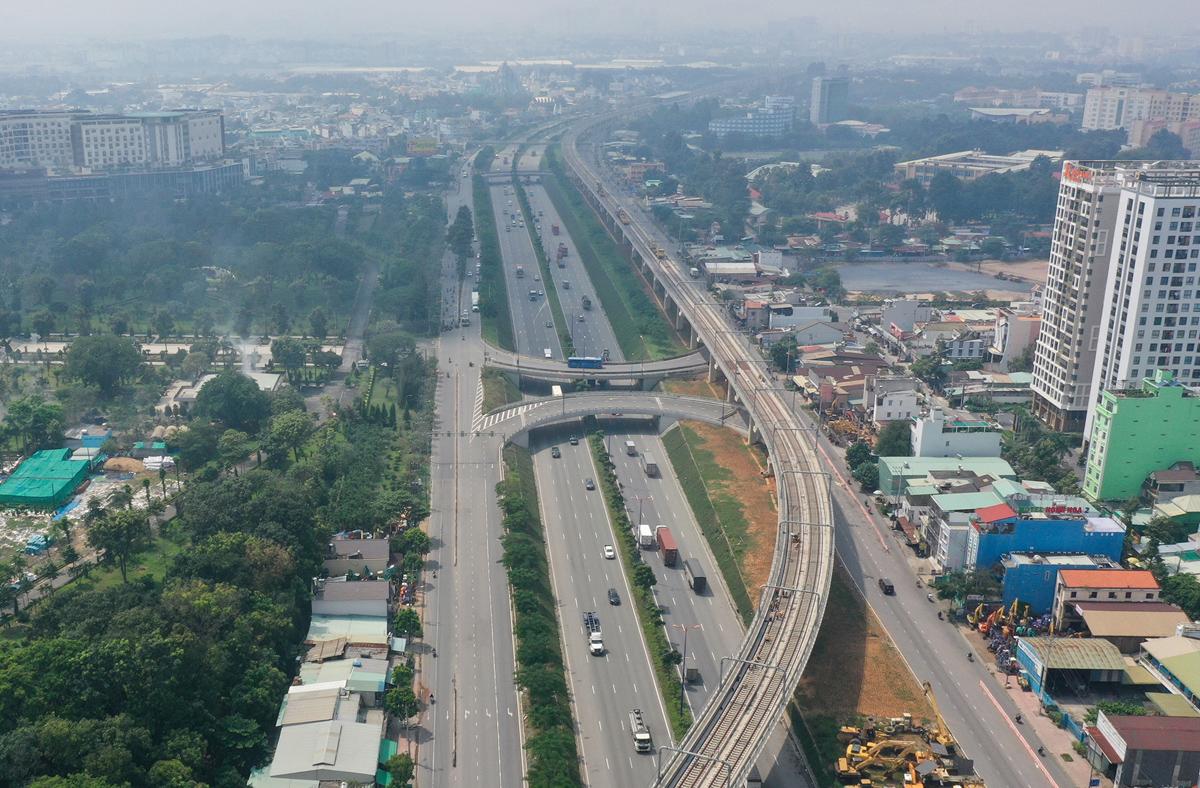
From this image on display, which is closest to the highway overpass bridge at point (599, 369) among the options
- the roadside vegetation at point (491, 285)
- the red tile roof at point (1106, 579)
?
the roadside vegetation at point (491, 285)

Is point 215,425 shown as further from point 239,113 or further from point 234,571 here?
point 239,113

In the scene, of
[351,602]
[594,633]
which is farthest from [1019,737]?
[351,602]

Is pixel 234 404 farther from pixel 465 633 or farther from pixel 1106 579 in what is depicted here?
pixel 1106 579

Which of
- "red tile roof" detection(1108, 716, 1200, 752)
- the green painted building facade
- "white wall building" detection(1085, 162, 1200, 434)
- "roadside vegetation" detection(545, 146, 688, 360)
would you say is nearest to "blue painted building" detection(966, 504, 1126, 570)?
the green painted building facade

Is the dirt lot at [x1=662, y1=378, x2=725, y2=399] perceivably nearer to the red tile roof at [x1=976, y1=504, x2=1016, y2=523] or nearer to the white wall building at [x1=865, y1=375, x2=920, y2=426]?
the white wall building at [x1=865, y1=375, x2=920, y2=426]

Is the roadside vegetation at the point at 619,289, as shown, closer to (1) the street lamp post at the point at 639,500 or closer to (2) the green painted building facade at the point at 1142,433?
(1) the street lamp post at the point at 639,500

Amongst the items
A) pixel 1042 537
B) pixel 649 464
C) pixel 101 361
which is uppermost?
pixel 101 361
